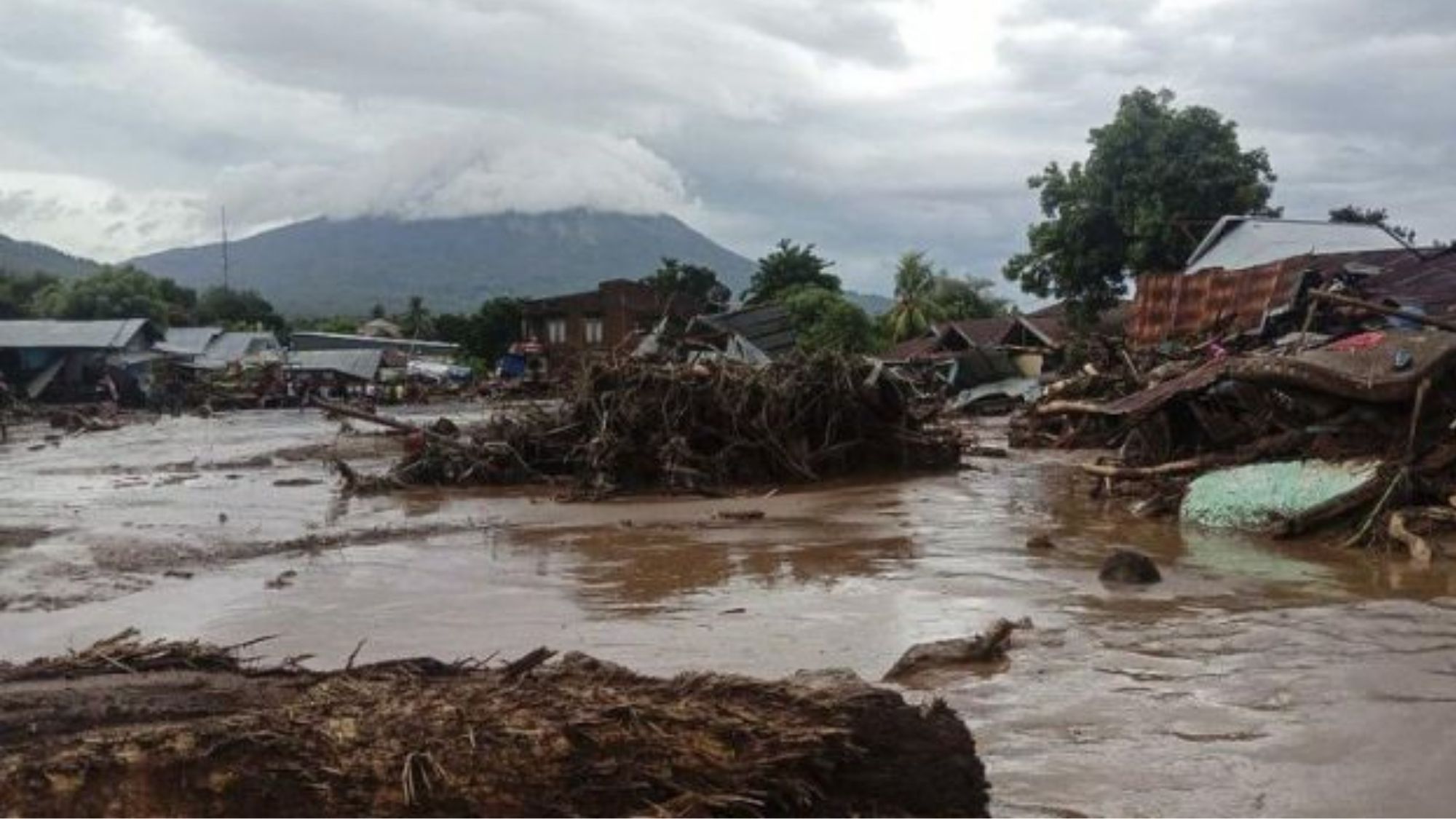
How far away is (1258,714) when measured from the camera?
526 cm

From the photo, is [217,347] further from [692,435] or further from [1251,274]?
[1251,274]

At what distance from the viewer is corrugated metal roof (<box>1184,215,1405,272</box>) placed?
27.5m

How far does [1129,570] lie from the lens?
27.8ft

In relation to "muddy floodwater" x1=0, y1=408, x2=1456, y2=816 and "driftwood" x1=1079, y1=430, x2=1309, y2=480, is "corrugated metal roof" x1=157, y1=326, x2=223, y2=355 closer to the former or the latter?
"muddy floodwater" x1=0, y1=408, x2=1456, y2=816

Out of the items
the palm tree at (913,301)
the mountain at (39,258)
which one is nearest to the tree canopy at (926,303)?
the palm tree at (913,301)

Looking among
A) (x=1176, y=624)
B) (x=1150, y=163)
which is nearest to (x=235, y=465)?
(x=1176, y=624)

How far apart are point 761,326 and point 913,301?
3129 centimetres

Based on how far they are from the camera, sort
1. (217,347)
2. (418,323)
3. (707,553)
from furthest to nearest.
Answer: (418,323) < (217,347) < (707,553)

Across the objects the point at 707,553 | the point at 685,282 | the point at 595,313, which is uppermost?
the point at 685,282

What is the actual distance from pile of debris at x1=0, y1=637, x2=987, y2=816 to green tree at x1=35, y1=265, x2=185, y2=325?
6421 centimetres

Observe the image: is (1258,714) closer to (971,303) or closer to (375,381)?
(375,381)

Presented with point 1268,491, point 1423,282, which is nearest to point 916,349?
point 1423,282

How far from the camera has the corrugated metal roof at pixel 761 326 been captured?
1276 inches

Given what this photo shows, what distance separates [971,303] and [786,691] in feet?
210
